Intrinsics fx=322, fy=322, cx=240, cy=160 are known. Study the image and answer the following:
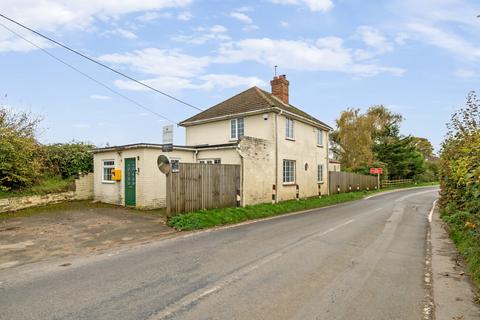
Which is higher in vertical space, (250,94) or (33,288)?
(250,94)

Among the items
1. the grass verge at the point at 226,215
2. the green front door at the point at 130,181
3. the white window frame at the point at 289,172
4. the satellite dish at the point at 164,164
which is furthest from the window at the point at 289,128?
the satellite dish at the point at 164,164

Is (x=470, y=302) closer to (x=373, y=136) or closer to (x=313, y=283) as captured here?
(x=313, y=283)

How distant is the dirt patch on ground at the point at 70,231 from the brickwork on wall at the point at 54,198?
26.5 inches

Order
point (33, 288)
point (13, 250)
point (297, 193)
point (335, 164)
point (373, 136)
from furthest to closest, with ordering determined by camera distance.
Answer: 1. point (373, 136)
2. point (335, 164)
3. point (297, 193)
4. point (13, 250)
5. point (33, 288)

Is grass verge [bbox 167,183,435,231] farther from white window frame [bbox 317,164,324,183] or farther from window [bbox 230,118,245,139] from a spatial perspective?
white window frame [bbox 317,164,324,183]

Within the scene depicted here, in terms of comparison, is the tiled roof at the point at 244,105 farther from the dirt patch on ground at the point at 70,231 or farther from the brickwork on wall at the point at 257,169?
the dirt patch on ground at the point at 70,231

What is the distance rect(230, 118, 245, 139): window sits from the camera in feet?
69.7

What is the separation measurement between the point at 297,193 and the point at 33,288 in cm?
1812

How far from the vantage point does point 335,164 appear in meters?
36.2

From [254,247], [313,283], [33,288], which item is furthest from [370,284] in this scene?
[33,288]

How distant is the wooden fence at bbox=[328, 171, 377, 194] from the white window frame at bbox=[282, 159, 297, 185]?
7.67 meters

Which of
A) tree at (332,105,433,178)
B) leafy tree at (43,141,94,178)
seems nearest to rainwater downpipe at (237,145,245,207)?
leafy tree at (43,141,94,178)

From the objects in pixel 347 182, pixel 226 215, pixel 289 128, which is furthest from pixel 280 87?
pixel 226 215

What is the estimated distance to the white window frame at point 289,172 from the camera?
20.7 meters
